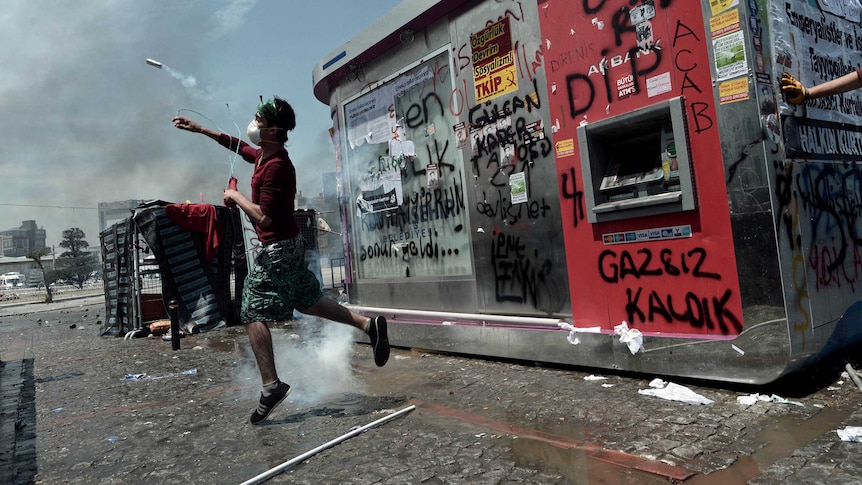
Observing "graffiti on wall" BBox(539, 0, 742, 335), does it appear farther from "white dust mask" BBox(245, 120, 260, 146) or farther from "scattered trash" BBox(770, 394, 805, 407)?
"white dust mask" BBox(245, 120, 260, 146)

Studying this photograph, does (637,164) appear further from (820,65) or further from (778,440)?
(778,440)

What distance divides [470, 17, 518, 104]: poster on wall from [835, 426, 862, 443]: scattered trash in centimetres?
318

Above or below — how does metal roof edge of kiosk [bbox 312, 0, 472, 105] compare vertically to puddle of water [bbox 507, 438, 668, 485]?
above

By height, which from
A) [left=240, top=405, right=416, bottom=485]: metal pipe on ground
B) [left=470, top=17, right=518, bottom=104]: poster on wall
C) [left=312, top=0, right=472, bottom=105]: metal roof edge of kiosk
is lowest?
[left=240, top=405, right=416, bottom=485]: metal pipe on ground

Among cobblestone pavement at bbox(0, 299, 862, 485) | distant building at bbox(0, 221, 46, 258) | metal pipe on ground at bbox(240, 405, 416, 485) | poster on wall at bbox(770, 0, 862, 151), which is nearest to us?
cobblestone pavement at bbox(0, 299, 862, 485)

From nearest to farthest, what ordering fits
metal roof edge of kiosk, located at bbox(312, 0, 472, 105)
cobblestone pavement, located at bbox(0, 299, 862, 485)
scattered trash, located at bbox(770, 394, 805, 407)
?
1. cobblestone pavement, located at bbox(0, 299, 862, 485)
2. scattered trash, located at bbox(770, 394, 805, 407)
3. metal roof edge of kiosk, located at bbox(312, 0, 472, 105)

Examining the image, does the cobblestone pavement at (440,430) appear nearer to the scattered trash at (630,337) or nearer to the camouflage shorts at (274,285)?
the scattered trash at (630,337)

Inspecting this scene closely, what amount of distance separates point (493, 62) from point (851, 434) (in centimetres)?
360

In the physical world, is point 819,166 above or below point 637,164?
below

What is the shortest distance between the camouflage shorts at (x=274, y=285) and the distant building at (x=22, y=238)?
13155cm

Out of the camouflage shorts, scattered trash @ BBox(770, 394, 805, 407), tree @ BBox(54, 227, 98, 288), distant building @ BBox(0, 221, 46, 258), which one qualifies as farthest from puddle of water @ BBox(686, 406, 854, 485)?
distant building @ BBox(0, 221, 46, 258)

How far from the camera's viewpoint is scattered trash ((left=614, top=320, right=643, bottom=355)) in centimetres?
360

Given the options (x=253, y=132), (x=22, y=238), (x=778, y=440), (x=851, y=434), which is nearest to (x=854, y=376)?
(x=851, y=434)

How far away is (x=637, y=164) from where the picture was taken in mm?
3834
